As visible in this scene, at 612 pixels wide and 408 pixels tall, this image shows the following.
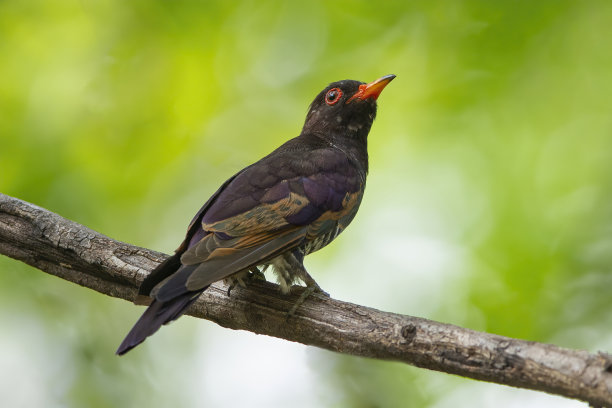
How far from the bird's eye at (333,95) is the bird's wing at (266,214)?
88 cm

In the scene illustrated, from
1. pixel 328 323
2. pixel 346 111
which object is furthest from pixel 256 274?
pixel 346 111

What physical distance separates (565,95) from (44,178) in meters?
4.89

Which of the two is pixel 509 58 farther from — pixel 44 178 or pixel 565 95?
pixel 44 178

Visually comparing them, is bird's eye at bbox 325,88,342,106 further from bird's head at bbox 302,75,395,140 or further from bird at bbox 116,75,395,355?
bird at bbox 116,75,395,355

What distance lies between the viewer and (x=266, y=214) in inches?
164

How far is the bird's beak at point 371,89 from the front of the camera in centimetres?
549

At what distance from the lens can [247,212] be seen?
13.7 feet

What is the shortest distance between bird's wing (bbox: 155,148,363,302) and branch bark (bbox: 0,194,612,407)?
1.37ft

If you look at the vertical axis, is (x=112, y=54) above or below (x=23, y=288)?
above

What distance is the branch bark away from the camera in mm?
3051

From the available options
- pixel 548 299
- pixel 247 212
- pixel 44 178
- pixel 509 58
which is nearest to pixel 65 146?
pixel 44 178

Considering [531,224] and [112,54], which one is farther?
[112,54]

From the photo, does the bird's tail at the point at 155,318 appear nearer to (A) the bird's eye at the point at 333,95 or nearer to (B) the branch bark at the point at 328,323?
(B) the branch bark at the point at 328,323

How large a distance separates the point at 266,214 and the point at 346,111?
1.91m
